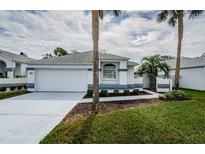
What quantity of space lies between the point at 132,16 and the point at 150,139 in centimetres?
983

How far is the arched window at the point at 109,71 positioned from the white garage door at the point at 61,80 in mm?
1886

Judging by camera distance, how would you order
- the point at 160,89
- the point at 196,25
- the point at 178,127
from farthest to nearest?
the point at 160,89 → the point at 196,25 → the point at 178,127

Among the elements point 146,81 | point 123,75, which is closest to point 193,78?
point 146,81

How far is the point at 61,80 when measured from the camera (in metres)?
15.4

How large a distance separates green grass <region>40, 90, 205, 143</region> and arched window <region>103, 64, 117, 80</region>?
8866 mm

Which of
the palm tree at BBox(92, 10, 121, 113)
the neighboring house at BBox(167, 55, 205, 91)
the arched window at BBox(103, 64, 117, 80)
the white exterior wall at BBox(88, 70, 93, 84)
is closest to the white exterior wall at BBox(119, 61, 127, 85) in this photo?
the arched window at BBox(103, 64, 117, 80)

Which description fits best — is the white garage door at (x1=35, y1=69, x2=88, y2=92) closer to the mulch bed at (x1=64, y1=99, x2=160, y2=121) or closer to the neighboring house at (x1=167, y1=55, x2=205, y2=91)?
the mulch bed at (x1=64, y1=99, x2=160, y2=121)

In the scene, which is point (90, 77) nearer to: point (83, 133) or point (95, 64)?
point (95, 64)

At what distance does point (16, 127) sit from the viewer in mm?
5457

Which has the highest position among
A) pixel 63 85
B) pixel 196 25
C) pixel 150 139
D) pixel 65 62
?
pixel 196 25

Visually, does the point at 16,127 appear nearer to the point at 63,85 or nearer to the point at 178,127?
the point at 178,127

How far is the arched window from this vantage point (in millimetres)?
15548

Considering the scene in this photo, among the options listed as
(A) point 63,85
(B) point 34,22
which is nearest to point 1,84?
(A) point 63,85

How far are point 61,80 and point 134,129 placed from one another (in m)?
11.6
